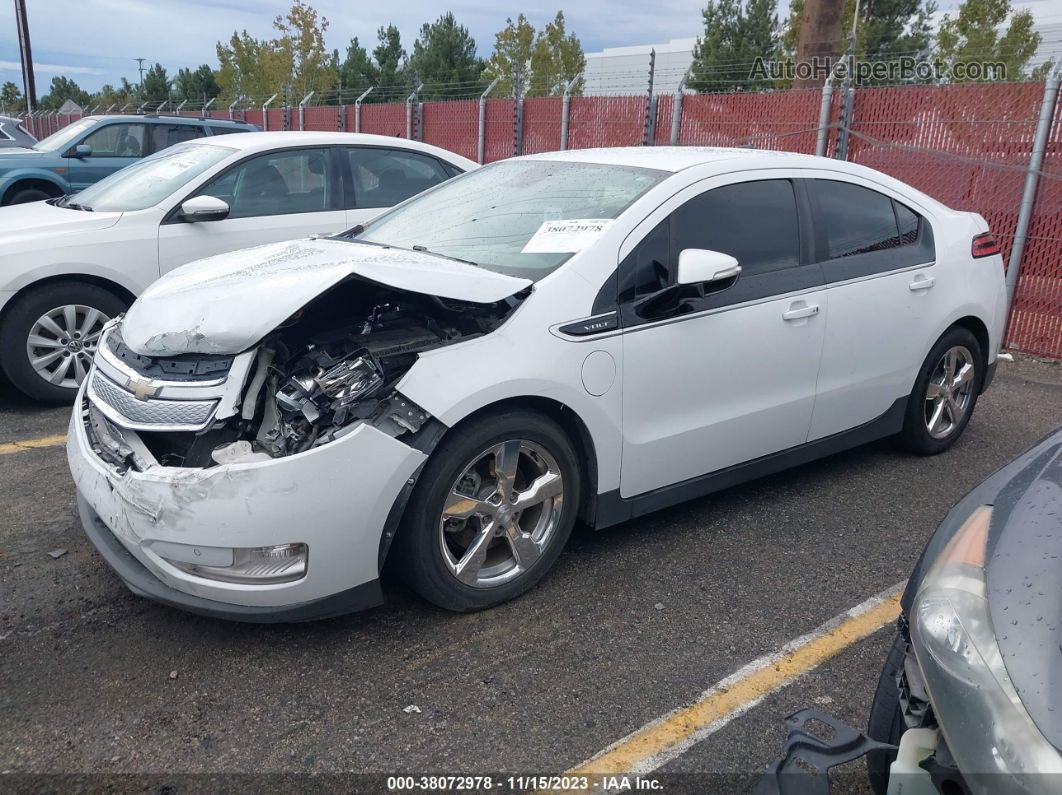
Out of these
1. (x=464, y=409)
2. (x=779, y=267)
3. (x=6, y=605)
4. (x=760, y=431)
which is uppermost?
(x=779, y=267)

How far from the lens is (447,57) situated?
3059cm

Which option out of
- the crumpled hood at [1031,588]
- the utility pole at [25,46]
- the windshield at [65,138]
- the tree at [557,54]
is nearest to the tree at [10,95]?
the utility pole at [25,46]

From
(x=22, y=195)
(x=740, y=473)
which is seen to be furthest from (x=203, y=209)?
(x=22, y=195)

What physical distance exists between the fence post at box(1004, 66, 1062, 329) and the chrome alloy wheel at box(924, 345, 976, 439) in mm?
3117

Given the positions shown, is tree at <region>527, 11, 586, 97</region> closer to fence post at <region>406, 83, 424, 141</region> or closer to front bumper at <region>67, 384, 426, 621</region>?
fence post at <region>406, 83, 424, 141</region>

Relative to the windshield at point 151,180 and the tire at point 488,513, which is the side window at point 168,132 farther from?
the tire at point 488,513

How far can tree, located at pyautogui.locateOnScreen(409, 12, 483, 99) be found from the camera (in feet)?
99.9

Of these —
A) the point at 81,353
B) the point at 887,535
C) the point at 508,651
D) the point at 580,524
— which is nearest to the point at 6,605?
the point at 508,651

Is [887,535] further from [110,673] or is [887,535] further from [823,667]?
[110,673]

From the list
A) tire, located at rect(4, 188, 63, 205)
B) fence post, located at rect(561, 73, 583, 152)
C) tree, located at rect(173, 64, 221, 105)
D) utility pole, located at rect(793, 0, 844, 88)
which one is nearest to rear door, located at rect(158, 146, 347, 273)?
tire, located at rect(4, 188, 63, 205)

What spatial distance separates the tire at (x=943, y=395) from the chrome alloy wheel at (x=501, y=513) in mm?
2427

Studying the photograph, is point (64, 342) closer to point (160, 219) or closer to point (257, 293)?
point (160, 219)

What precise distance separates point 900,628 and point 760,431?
1.83 m

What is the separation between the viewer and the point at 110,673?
2.90 meters
